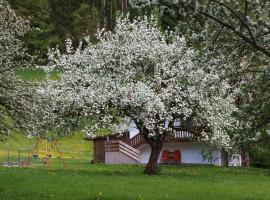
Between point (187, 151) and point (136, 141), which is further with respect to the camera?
point (136, 141)

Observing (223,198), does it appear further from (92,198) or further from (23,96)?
(23,96)

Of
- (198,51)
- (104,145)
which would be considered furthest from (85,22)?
(198,51)

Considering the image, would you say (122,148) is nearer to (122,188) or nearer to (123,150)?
(123,150)

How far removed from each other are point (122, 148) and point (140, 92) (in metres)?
13.1

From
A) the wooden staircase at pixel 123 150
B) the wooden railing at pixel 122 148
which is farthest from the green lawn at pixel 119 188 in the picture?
the wooden railing at pixel 122 148

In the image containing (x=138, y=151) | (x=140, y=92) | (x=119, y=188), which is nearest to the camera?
(x=119, y=188)

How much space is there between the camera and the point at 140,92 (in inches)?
1053

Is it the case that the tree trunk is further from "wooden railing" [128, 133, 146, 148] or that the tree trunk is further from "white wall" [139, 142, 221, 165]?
"wooden railing" [128, 133, 146, 148]

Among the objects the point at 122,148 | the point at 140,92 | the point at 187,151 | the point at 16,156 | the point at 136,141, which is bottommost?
the point at 16,156

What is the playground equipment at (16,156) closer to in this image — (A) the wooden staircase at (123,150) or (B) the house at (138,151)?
(B) the house at (138,151)

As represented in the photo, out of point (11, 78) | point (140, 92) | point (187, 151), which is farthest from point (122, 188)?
point (187, 151)

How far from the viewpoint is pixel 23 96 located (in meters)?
16.4

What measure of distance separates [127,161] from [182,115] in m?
11.6

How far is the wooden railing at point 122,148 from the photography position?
38.9 metres
